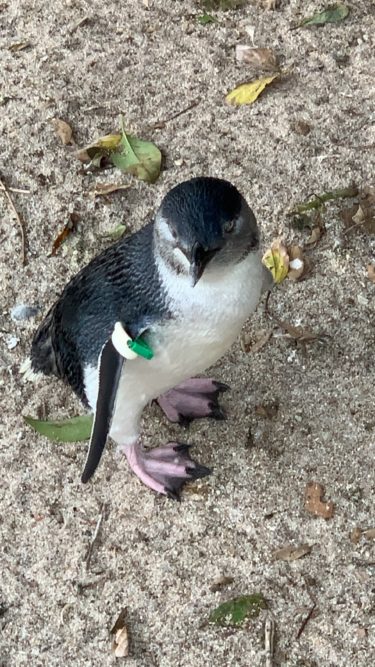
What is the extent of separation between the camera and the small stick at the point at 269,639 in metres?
2.37

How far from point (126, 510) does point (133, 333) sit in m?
0.71

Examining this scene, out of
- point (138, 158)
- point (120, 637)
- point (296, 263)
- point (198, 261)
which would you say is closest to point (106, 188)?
point (138, 158)

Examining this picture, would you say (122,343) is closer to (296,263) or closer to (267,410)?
(267,410)

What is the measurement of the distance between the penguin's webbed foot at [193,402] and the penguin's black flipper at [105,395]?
603 mm

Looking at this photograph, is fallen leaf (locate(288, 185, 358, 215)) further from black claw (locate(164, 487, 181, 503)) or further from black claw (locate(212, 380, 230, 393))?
black claw (locate(164, 487, 181, 503))

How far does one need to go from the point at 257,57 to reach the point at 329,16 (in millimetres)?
357

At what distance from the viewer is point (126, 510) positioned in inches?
104

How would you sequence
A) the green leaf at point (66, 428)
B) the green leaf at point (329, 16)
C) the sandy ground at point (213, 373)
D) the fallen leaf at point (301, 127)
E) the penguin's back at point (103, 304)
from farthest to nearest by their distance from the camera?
the green leaf at point (329, 16) < the fallen leaf at point (301, 127) < the green leaf at point (66, 428) < the sandy ground at point (213, 373) < the penguin's back at point (103, 304)

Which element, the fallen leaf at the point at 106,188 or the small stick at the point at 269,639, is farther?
the fallen leaf at the point at 106,188

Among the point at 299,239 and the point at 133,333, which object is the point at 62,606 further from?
the point at 299,239

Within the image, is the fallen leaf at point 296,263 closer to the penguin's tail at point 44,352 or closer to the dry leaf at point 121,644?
the penguin's tail at point 44,352

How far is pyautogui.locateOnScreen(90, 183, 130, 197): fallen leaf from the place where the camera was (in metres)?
3.24

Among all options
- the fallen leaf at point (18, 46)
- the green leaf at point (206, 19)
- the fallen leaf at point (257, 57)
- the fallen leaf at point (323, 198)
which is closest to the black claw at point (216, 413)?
the fallen leaf at point (323, 198)

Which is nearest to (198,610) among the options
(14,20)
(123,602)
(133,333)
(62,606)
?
(123,602)
